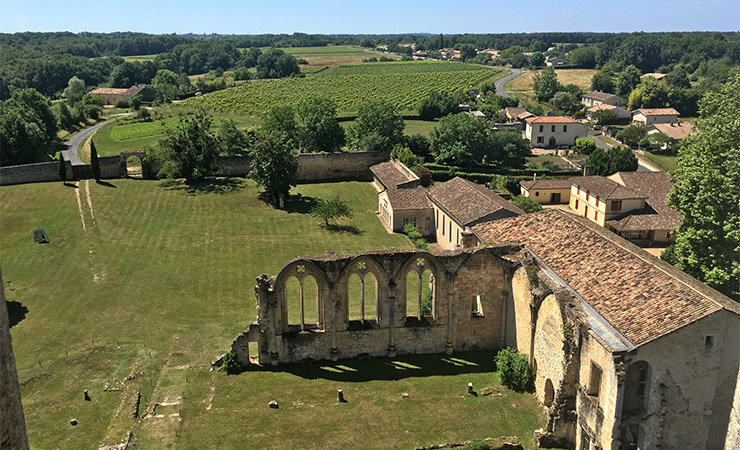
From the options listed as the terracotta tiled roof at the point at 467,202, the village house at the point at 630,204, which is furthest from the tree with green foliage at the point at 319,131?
the village house at the point at 630,204

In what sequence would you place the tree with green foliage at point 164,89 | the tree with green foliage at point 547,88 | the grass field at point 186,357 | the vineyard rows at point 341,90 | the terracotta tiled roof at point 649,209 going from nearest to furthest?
1. the grass field at point 186,357
2. the terracotta tiled roof at point 649,209
3. the vineyard rows at point 341,90
4. the tree with green foliage at point 164,89
5. the tree with green foliage at point 547,88

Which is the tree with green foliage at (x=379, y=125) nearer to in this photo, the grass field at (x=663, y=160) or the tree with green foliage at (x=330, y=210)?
the tree with green foliage at (x=330, y=210)

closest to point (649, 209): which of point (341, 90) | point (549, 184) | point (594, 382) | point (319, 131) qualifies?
point (549, 184)

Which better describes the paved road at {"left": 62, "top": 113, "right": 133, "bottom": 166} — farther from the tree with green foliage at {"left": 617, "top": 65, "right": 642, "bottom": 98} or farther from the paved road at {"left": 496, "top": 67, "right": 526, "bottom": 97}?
the tree with green foliage at {"left": 617, "top": 65, "right": 642, "bottom": 98}

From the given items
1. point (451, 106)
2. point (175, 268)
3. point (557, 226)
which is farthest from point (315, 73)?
point (557, 226)

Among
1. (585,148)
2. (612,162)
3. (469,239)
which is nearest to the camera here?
(469,239)

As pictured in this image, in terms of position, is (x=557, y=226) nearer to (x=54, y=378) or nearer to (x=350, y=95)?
(x=54, y=378)

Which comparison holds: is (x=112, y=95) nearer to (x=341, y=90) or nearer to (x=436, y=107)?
(x=341, y=90)
